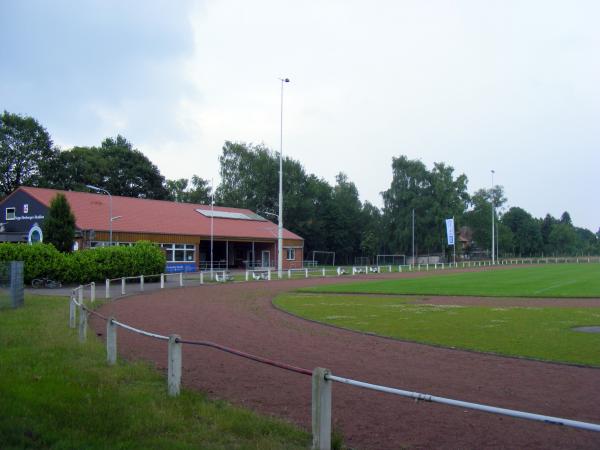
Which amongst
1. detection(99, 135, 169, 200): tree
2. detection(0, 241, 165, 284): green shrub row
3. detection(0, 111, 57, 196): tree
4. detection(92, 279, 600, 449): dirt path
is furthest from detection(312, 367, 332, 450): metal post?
detection(99, 135, 169, 200): tree

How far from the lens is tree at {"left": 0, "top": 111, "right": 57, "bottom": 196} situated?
62.7 meters

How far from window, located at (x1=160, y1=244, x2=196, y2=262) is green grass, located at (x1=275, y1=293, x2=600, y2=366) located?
1174 inches

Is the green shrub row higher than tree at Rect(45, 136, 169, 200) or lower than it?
lower

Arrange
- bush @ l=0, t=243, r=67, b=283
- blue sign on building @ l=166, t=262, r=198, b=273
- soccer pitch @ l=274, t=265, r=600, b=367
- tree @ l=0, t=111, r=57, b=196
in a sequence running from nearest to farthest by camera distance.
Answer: soccer pitch @ l=274, t=265, r=600, b=367 < bush @ l=0, t=243, r=67, b=283 < blue sign on building @ l=166, t=262, r=198, b=273 < tree @ l=0, t=111, r=57, b=196

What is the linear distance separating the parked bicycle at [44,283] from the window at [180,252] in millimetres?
20770

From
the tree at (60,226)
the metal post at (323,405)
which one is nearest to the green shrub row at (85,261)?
the tree at (60,226)

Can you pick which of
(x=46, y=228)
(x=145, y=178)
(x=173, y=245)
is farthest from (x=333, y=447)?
(x=145, y=178)

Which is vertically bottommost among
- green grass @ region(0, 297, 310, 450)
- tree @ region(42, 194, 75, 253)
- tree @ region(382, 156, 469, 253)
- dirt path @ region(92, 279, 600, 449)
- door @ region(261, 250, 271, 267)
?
dirt path @ region(92, 279, 600, 449)

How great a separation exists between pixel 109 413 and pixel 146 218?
47059mm

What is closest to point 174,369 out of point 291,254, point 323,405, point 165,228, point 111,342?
point 111,342

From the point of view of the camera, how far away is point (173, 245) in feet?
168

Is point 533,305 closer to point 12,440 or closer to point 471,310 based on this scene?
point 471,310

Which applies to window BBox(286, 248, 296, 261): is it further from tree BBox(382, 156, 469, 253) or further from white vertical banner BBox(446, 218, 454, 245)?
tree BBox(382, 156, 469, 253)

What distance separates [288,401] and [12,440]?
3526mm
